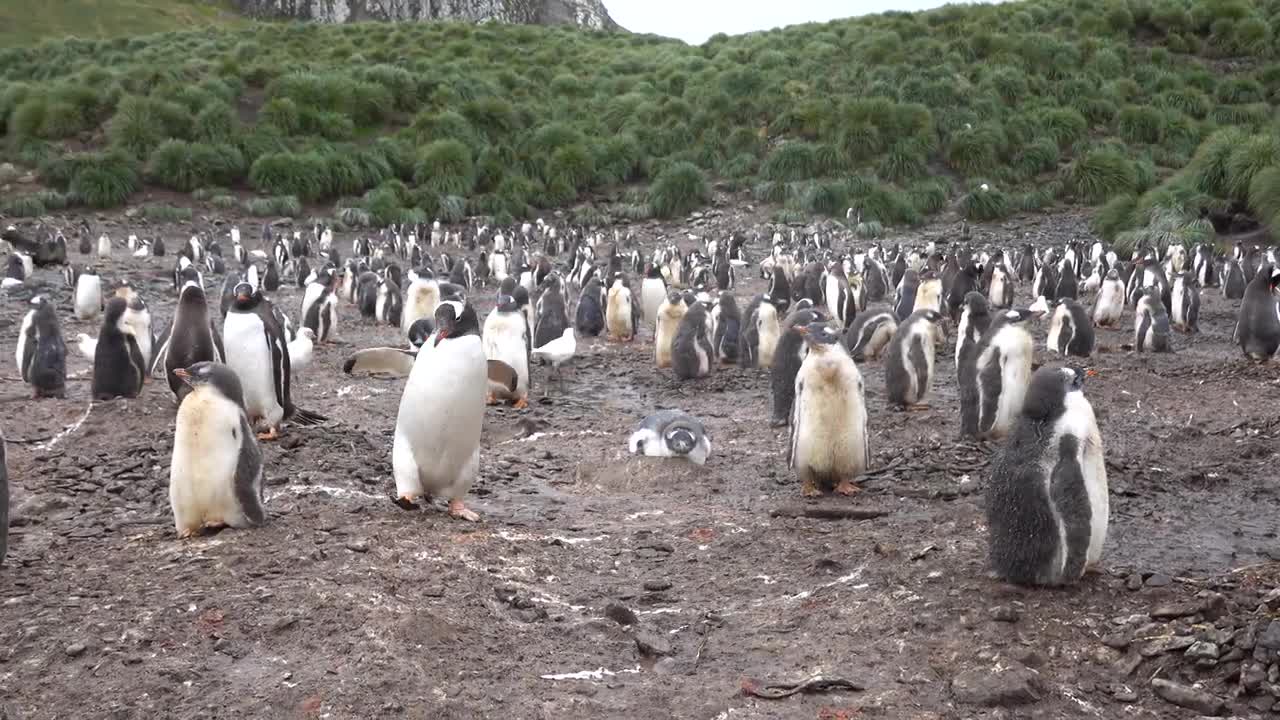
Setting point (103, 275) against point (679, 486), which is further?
point (103, 275)

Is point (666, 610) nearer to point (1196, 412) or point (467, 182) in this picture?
point (1196, 412)

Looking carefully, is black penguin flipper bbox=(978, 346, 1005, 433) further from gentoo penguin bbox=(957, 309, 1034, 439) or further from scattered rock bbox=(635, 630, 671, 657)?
scattered rock bbox=(635, 630, 671, 657)

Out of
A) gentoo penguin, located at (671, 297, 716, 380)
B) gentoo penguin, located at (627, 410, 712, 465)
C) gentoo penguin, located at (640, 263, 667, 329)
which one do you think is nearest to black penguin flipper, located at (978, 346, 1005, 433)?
gentoo penguin, located at (627, 410, 712, 465)

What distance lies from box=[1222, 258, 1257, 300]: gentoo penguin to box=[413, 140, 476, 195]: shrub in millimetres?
18459

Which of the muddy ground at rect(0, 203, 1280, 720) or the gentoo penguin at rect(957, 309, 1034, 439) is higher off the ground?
the gentoo penguin at rect(957, 309, 1034, 439)

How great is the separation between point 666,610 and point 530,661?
84cm

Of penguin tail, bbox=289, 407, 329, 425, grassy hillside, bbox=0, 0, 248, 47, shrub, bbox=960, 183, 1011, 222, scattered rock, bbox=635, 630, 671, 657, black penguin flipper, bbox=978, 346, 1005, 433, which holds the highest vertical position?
grassy hillside, bbox=0, 0, 248, 47

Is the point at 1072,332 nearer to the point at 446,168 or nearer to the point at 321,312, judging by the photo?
the point at 321,312

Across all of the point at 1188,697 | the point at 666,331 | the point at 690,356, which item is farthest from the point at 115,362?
the point at 1188,697

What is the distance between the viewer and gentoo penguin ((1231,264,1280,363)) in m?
9.94

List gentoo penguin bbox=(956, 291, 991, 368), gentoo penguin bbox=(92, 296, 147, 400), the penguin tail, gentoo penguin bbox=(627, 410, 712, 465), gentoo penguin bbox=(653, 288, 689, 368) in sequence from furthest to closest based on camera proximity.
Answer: gentoo penguin bbox=(653, 288, 689, 368) < gentoo penguin bbox=(956, 291, 991, 368) < gentoo penguin bbox=(92, 296, 147, 400) < the penguin tail < gentoo penguin bbox=(627, 410, 712, 465)

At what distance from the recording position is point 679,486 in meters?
6.77

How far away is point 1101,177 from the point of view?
2658 cm

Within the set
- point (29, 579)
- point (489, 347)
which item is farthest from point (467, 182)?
point (29, 579)
